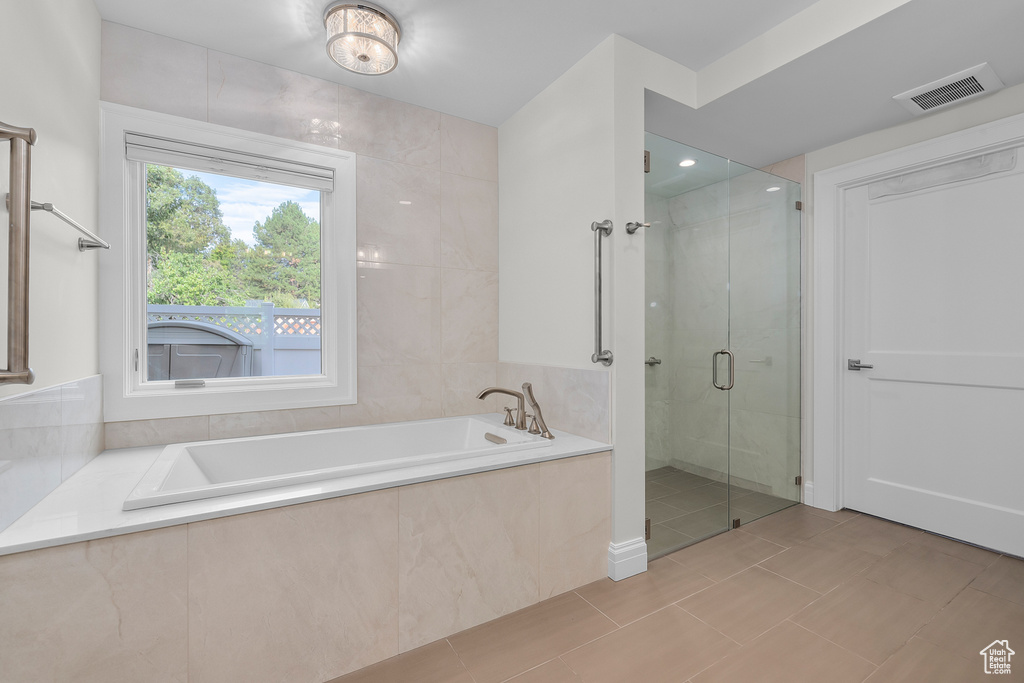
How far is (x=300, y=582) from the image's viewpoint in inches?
53.7

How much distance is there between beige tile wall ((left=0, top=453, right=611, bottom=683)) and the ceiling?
1859mm

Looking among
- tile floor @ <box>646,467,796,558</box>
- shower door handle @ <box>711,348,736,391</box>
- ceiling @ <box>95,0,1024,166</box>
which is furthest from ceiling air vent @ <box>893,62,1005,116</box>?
tile floor @ <box>646,467,796,558</box>

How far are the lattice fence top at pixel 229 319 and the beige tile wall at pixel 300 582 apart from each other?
1254mm

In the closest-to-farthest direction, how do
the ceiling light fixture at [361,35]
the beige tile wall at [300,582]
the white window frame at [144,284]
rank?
the beige tile wall at [300,582], the ceiling light fixture at [361,35], the white window frame at [144,284]

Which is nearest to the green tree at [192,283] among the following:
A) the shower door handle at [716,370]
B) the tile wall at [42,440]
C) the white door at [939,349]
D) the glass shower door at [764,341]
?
the tile wall at [42,440]

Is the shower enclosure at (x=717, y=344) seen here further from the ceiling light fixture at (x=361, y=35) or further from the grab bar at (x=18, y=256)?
the grab bar at (x=18, y=256)

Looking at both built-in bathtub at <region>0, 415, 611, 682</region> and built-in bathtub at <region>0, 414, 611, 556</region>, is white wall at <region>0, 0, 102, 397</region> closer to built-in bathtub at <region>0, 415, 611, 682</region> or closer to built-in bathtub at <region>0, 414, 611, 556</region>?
built-in bathtub at <region>0, 414, 611, 556</region>

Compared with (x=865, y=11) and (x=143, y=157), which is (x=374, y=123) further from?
(x=865, y=11)

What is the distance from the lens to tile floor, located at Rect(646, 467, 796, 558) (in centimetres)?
221

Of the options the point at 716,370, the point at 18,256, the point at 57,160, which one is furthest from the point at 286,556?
the point at 716,370

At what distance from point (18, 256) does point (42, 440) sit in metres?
0.65

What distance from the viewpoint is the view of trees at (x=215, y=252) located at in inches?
82.1

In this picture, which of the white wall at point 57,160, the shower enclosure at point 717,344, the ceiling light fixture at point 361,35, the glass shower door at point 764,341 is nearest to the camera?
the white wall at point 57,160

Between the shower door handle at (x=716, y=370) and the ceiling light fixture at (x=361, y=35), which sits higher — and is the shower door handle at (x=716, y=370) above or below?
below
